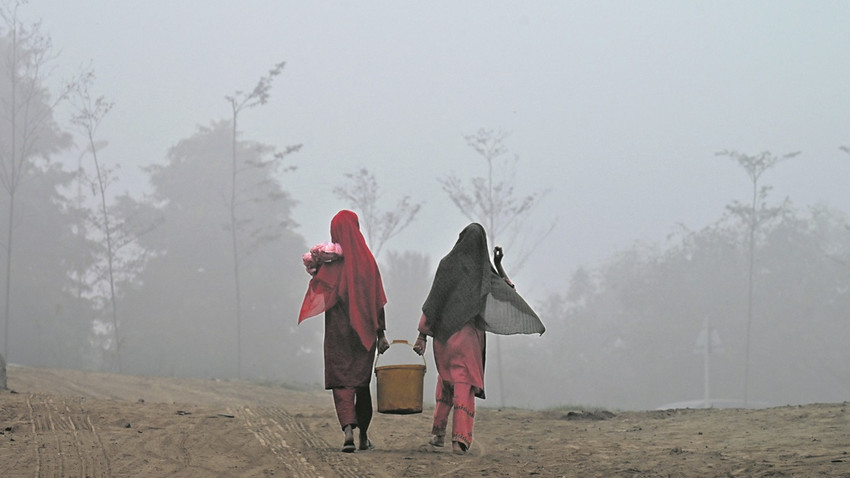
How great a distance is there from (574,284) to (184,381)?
32.4 m

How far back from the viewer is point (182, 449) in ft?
25.7

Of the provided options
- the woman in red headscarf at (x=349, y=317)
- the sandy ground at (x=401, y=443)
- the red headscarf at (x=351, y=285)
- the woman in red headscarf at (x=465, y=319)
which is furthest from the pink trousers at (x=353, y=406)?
the woman in red headscarf at (x=465, y=319)

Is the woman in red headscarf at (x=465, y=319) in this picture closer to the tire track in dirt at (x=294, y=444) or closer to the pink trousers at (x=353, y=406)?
the pink trousers at (x=353, y=406)

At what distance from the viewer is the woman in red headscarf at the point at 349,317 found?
7.88 metres

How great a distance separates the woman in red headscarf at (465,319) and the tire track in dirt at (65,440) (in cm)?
266

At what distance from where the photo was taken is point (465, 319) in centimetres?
791

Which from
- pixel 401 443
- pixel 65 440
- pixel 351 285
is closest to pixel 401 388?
pixel 351 285

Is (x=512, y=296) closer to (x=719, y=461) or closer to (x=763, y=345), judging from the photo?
(x=719, y=461)

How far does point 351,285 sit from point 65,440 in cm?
273

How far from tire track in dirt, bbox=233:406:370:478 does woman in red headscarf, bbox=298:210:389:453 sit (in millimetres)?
421

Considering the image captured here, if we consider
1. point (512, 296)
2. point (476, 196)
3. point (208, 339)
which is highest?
point (476, 196)

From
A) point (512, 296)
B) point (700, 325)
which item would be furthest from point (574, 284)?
point (512, 296)

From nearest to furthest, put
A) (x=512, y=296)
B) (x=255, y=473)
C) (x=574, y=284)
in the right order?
(x=255, y=473), (x=512, y=296), (x=574, y=284)

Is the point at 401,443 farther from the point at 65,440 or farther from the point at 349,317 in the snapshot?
the point at 65,440
